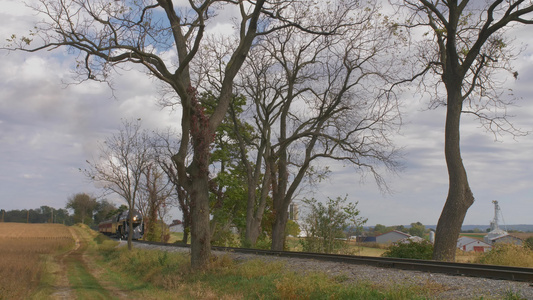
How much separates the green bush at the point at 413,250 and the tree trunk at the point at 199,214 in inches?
320

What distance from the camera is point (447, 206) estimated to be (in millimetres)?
16609

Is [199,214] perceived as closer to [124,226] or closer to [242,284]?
[242,284]

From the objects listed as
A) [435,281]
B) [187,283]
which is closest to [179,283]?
[187,283]

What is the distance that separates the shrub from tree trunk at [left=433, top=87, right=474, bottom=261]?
3.91ft

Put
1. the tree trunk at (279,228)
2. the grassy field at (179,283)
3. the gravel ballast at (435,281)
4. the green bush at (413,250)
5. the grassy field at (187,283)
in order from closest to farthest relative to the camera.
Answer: the gravel ballast at (435,281)
the grassy field at (187,283)
the grassy field at (179,283)
the green bush at (413,250)
the tree trunk at (279,228)

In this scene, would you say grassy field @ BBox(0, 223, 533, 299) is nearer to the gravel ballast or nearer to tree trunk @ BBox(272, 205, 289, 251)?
the gravel ballast

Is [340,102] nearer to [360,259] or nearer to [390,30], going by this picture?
[390,30]

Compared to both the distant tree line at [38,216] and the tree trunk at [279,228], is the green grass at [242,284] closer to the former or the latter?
the tree trunk at [279,228]

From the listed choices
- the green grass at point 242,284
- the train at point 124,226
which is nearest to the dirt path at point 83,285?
the green grass at point 242,284

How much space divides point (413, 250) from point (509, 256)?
5080 mm

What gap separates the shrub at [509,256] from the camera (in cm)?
1355

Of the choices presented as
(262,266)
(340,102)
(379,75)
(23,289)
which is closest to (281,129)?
(340,102)

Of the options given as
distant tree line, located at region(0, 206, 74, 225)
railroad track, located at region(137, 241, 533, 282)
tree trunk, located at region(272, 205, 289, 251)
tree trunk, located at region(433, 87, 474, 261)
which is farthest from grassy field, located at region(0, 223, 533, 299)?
distant tree line, located at region(0, 206, 74, 225)

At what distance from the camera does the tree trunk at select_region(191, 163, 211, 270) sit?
16734 mm
